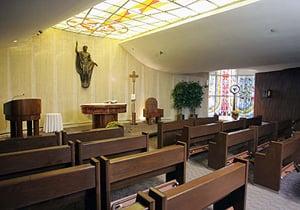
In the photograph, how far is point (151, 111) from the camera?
25.0 ft

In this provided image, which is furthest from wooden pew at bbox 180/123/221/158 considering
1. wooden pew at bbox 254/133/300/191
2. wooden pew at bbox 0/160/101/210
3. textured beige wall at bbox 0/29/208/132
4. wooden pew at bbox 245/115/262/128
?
textured beige wall at bbox 0/29/208/132

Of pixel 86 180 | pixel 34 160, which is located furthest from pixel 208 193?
pixel 34 160

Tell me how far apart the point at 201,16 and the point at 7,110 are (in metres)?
4.13

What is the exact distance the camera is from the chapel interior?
58.9 inches

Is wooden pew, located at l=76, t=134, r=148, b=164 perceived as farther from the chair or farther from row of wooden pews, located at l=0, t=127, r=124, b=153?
the chair

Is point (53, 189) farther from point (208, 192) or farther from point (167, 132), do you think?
point (167, 132)

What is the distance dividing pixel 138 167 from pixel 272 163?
1.90 meters

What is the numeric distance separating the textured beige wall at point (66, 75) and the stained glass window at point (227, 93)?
3.93 m

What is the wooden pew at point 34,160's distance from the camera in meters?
1.61

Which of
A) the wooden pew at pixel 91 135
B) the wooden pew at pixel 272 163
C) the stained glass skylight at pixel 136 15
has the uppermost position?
the stained glass skylight at pixel 136 15

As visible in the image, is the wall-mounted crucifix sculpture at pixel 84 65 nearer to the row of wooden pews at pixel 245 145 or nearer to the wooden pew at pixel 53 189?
the row of wooden pews at pixel 245 145

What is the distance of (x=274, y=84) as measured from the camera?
803cm

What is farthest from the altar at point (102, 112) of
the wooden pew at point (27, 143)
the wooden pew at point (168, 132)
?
the wooden pew at point (27, 143)

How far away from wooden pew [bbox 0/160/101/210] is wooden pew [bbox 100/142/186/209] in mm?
85
